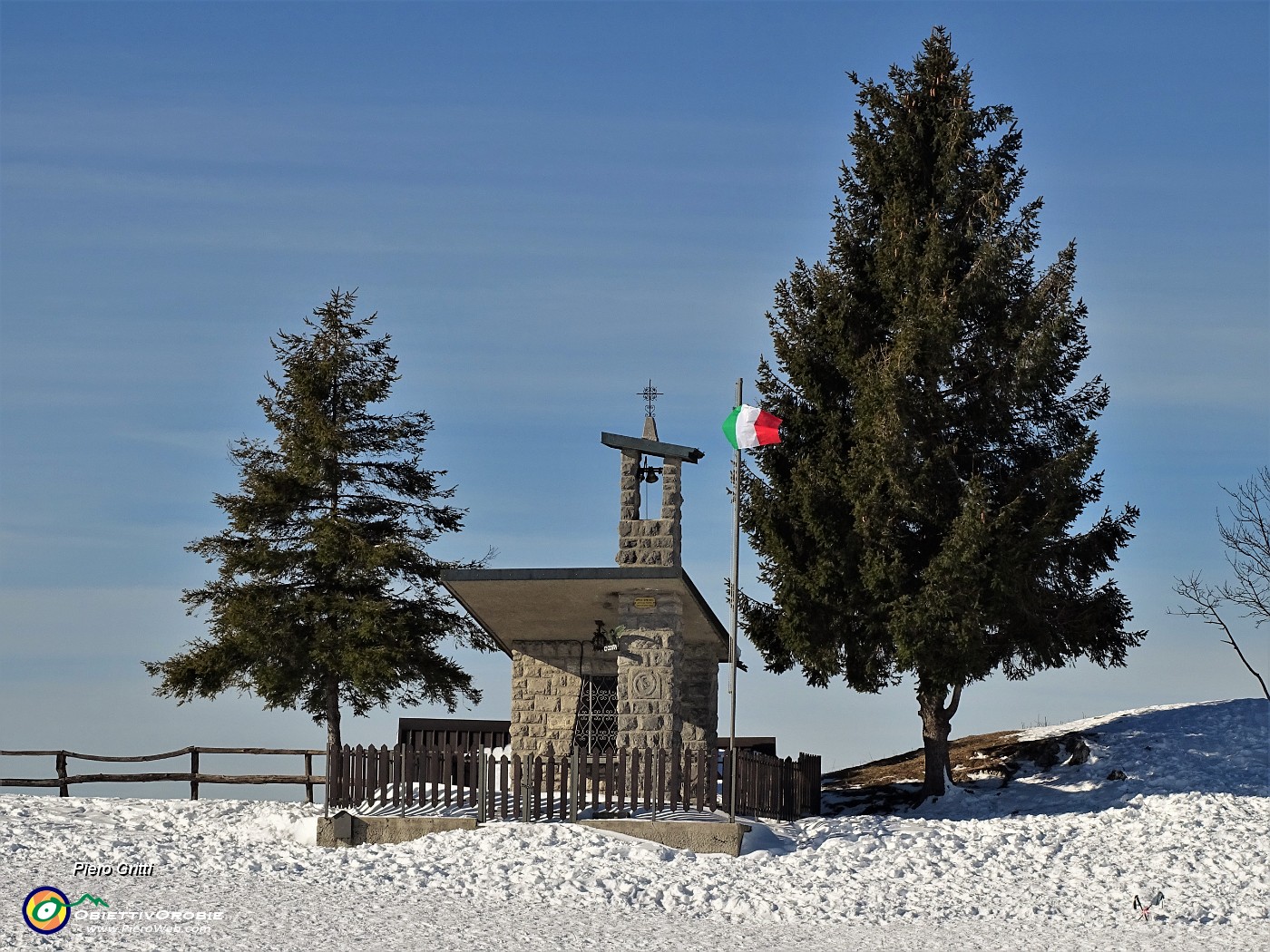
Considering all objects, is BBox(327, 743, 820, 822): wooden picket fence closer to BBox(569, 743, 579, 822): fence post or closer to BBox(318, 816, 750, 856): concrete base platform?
BBox(569, 743, 579, 822): fence post

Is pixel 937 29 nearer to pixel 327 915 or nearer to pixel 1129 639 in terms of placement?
pixel 1129 639

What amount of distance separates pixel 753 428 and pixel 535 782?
6.05 m

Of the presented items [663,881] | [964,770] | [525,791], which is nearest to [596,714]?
[525,791]

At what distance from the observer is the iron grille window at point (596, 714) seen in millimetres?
25547

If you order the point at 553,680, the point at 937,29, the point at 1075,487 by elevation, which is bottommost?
the point at 553,680

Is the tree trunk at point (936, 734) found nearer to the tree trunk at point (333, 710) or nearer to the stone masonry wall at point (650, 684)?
the stone masonry wall at point (650, 684)

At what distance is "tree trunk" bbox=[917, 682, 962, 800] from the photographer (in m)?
25.6

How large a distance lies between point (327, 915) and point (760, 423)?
962 centimetres

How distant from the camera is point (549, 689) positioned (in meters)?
26.1

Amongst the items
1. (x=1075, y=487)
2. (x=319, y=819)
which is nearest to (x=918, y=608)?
(x=1075, y=487)

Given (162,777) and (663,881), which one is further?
(162,777)

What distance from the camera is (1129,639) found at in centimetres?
2623

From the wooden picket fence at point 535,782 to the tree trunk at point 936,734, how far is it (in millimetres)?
4808

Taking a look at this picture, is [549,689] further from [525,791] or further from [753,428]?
[753,428]
